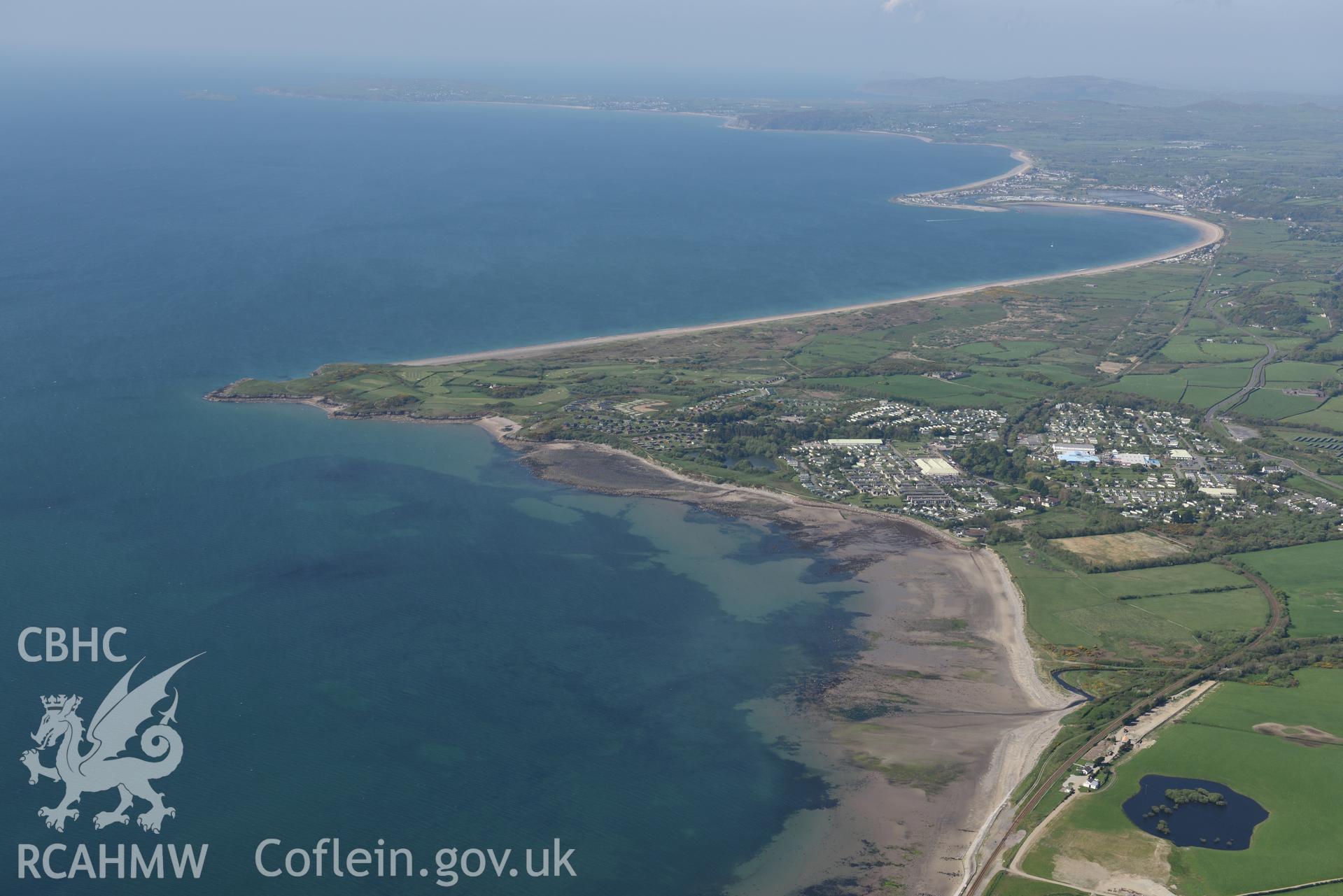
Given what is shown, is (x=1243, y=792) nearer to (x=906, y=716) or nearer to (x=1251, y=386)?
(x=906, y=716)

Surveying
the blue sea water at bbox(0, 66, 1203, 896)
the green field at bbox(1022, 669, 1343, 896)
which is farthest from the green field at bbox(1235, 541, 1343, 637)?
the blue sea water at bbox(0, 66, 1203, 896)

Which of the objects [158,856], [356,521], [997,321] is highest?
[997,321]

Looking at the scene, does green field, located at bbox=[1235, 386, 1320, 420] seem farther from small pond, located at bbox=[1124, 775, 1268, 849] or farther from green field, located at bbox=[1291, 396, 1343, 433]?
small pond, located at bbox=[1124, 775, 1268, 849]

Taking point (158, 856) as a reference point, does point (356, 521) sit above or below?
above

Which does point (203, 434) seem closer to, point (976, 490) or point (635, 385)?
point (635, 385)

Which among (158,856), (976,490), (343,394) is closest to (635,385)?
(343,394)

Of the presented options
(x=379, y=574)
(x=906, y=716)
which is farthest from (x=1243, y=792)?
(x=379, y=574)
